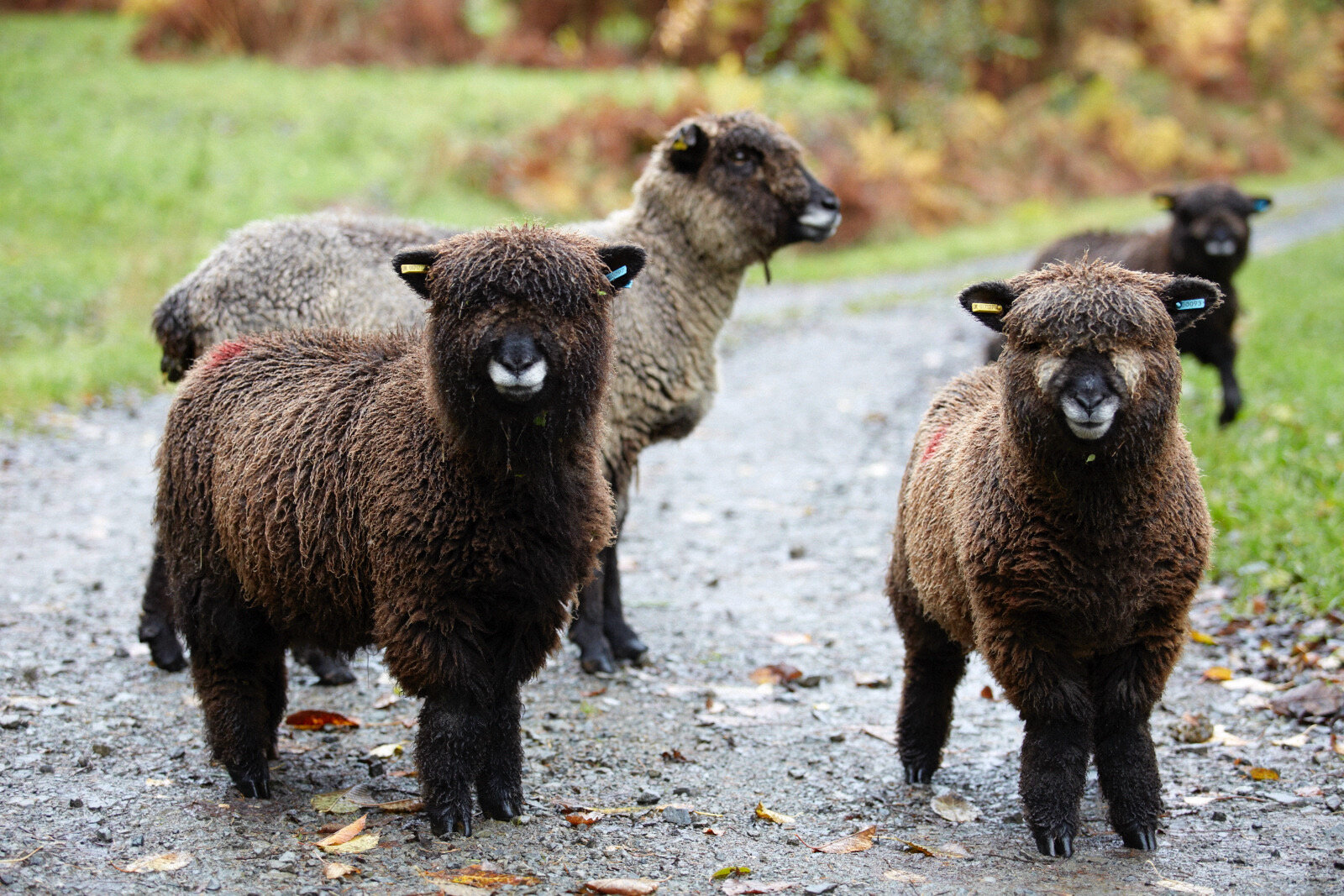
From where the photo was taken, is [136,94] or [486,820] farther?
[136,94]

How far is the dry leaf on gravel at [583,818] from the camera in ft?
14.8

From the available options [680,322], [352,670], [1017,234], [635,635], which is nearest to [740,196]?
[680,322]

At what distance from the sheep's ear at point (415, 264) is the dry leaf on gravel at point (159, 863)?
7.13 feet

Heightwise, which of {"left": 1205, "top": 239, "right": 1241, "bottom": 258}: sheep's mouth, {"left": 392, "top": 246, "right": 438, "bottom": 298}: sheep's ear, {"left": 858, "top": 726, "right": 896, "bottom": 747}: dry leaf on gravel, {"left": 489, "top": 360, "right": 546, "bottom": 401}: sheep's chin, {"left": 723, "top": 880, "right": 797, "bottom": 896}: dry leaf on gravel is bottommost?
{"left": 858, "top": 726, "right": 896, "bottom": 747}: dry leaf on gravel

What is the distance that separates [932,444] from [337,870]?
303 centimetres

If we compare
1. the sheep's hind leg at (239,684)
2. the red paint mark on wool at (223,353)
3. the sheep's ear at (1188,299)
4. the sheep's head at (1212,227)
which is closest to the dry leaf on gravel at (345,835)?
the sheep's hind leg at (239,684)

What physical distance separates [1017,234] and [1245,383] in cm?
1276

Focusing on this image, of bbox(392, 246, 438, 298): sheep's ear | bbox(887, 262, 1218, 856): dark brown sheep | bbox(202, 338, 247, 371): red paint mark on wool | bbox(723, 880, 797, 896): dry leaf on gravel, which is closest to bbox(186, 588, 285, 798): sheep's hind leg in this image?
bbox(202, 338, 247, 371): red paint mark on wool

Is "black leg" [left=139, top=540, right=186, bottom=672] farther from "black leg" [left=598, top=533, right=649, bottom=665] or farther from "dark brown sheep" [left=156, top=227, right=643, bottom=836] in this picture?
"black leg" [left=598, top=533, right=649, bottom=665]

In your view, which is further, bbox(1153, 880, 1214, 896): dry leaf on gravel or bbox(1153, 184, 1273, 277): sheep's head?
bbox(1153, 184, 1273, 277): sheep's head

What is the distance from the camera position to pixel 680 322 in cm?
680

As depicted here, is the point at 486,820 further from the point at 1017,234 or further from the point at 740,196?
the point at 1017,234

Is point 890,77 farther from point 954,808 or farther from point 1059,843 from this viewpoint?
point 1059,843

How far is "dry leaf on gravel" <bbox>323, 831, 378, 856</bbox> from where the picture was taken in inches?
162
